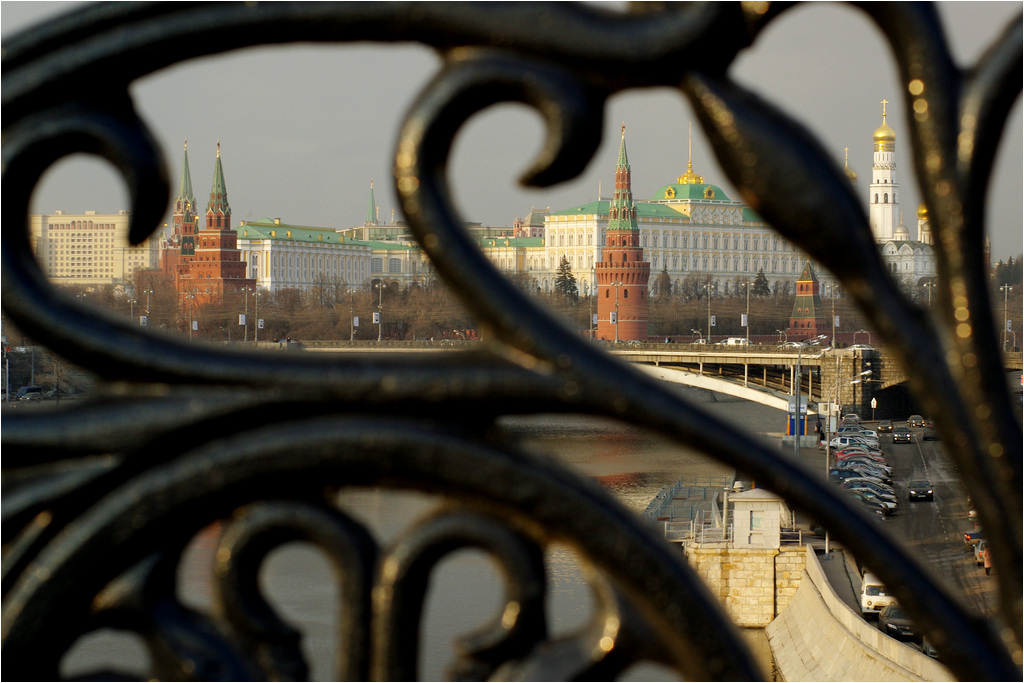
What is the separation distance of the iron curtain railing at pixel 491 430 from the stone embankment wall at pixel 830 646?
5.09 metres

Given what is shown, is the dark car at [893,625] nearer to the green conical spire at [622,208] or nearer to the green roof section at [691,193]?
the green conical spire at [622,208]

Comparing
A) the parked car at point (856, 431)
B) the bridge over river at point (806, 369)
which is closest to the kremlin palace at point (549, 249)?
the bridge over river at point (806, 369)

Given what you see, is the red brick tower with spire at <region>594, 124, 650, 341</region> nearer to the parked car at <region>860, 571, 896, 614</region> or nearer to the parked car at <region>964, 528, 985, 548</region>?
the parked car at <region>964, 528, 985, 548</region>

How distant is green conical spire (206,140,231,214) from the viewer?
3183cm

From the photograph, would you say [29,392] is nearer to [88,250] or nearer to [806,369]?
[806,369]

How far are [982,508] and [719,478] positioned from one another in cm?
1331

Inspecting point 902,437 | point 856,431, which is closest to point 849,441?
point 856,431

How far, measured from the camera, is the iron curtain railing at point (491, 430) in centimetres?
38

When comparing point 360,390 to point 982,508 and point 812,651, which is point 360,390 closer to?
point 982,508

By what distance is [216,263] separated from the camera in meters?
30.4

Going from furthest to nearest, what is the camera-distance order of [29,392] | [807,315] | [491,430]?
[807,315]
[29,392]
[491,430]

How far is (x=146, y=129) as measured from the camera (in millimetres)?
423

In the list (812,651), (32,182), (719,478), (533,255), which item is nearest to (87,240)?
(533,255)

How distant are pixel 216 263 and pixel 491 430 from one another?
31.1 meters
